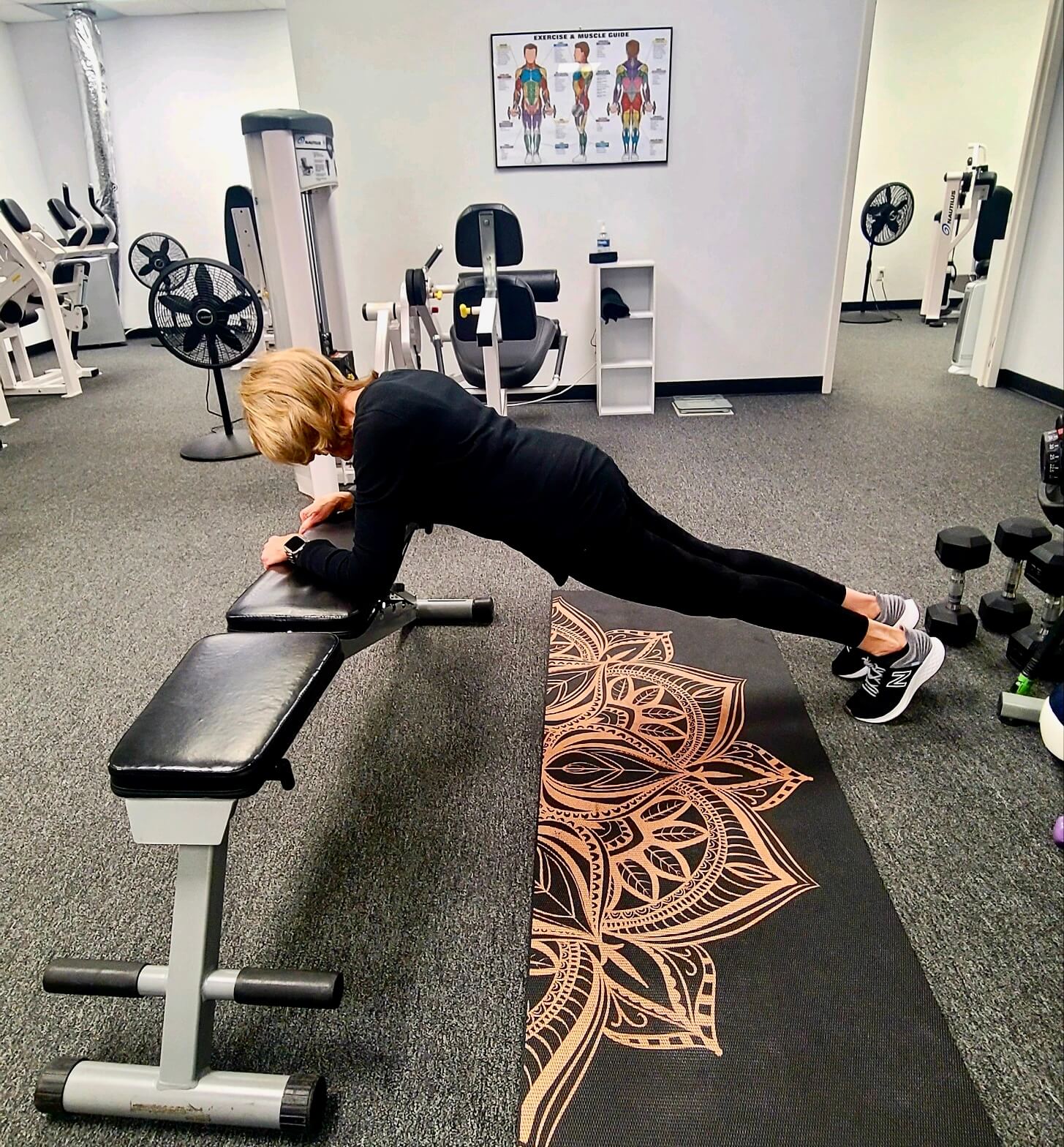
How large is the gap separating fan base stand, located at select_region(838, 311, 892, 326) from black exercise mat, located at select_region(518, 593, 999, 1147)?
5.51m

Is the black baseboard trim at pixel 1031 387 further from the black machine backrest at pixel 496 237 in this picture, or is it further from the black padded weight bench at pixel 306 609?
the black padded weight bench at pixel 306 609

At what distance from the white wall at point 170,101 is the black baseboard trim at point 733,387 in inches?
151

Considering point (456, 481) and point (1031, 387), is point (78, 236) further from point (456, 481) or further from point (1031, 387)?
point (1031, 387)

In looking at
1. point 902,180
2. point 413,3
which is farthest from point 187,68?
point 902,180

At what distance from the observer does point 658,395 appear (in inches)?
187

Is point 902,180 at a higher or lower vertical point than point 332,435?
higher

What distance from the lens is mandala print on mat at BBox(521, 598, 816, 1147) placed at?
1.24 m

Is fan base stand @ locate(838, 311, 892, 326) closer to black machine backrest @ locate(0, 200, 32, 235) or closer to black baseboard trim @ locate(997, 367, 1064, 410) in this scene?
black baseboard trim @ locate(997, 367, 1064, 410)

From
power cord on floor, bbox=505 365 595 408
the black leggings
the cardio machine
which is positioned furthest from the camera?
power cord on floor, bbox=505 365 595 408

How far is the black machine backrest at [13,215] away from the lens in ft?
15.1

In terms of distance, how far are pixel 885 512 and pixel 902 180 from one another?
506cm

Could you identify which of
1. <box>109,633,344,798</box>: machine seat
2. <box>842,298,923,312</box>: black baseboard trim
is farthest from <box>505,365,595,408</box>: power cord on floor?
<box>842,298,923,312</box>: black baseboard trim

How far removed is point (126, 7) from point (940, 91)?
634 centimetres

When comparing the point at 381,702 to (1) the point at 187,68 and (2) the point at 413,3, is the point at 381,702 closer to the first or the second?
(2) the point at 413,3
